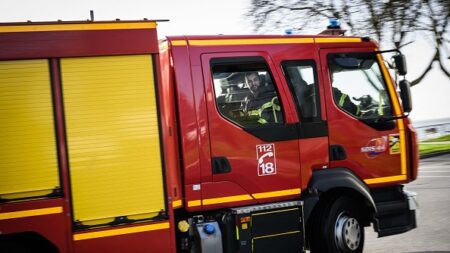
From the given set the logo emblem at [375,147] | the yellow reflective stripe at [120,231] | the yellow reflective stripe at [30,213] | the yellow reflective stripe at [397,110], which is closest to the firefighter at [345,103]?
the logo emblem at [375,147]

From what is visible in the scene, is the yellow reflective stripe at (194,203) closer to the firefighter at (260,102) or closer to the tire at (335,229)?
the firefighter at (260,102)

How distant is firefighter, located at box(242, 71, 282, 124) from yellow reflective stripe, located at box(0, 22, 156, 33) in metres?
1.27

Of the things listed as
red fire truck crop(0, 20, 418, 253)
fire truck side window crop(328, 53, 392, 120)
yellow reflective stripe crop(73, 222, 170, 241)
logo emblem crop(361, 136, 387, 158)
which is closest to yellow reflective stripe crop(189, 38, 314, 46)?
red fire truck crop(0, 20, 418, 253)

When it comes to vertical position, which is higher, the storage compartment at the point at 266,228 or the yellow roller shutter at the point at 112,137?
the yellow roller shutter at the point at 112,137

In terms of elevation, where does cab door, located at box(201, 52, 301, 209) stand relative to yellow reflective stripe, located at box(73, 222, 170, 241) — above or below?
above

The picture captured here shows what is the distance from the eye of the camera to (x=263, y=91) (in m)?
6.20

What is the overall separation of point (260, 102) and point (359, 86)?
127 centimetres

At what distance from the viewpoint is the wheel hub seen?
6426mm

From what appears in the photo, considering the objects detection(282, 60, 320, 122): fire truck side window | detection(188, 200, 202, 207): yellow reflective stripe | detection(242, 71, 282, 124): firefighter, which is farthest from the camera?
detection(282, 60, 320, 122): fire truck side window

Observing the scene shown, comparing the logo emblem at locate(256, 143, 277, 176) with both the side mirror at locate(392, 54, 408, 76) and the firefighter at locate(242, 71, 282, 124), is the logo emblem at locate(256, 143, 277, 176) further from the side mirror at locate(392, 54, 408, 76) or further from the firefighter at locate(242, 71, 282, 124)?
the side mirror at locate(392, 54, 408, 76)

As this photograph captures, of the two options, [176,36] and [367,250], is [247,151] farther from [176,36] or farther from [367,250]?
[367,250]

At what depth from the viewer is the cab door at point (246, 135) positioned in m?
5.83

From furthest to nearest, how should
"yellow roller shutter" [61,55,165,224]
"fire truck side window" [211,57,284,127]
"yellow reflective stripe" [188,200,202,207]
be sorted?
1. "fire truck side window" [211,57,284,127]
2. "yellow reflective stripe" [188,200,202,207]
3. "yellow roller shutter" [61,55,165,224]

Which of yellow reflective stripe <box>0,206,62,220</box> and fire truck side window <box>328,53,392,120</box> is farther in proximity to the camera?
fire truck side window <box>328,53,392,120</box>
